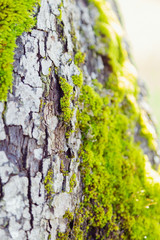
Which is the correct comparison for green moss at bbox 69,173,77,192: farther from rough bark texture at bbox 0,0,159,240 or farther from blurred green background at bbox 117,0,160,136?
blurred green background at bbox 117,0,160,136

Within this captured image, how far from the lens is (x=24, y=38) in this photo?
1348mm

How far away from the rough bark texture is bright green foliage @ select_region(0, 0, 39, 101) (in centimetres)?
4

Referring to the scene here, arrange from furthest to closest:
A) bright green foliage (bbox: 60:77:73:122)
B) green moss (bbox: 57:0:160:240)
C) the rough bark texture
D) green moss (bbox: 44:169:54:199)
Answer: green moss (bbox: 57:0:160:240)
bright green foliage (bbox: 60:77:73:122)
green moss (bbox: 44:169:54:199)
the rough bark texture

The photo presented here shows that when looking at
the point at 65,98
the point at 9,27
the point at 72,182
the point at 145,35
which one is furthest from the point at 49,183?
the point at 145,35

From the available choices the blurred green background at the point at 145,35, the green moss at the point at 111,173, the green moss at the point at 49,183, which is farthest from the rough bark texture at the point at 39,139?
the blurred green background at the point at 145,35

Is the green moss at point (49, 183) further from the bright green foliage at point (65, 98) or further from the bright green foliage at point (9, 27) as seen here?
the bright green foliage at point (9, 27)

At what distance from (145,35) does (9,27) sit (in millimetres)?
9013

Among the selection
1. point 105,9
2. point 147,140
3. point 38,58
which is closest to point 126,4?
point 105,9

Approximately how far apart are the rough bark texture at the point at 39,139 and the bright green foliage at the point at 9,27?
4 cm

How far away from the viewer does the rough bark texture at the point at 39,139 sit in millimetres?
1221

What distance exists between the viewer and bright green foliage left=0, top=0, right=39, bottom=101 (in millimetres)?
1238

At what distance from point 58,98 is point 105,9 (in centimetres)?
152

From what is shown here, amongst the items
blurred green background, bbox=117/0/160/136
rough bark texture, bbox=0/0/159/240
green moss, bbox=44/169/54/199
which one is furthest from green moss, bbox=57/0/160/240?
blurred green background, bbox=117/0/160/136

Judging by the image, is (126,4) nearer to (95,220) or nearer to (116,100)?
(116,100)
